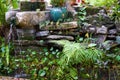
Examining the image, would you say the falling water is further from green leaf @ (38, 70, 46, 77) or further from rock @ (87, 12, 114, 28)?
rock @ (87, 12, 114, 28)

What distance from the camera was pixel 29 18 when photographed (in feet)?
15.7

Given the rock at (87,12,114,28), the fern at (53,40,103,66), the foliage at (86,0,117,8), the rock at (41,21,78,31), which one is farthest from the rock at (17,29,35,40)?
the foliage at (86,0,117,8)

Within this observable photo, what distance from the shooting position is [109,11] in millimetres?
4949

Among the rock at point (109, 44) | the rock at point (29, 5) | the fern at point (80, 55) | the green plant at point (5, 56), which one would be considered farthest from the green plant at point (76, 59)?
the rock at point (29, 5)

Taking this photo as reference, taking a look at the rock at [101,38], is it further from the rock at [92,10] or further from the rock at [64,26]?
the rock at [92,10]

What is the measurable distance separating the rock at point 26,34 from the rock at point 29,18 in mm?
97

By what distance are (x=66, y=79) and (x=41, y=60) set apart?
0.69 metres

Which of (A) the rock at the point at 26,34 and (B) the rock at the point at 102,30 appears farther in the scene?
(A) the rock at the point at 26,34

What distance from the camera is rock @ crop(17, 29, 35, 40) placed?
4.88m

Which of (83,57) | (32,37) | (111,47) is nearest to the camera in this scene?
(83,57)

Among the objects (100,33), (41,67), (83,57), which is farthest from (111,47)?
(41,67)

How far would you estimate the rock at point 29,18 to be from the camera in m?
4.74

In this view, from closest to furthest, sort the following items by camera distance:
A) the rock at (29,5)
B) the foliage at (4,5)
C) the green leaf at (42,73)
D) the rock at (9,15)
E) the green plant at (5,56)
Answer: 1. the foliage at (4,5)
2. the green leaf at (42,73)
3. the green plant at (5,56)
4. the rock at (9,15)
5. the rock at (29,5)

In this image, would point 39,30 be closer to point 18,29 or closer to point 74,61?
point 18,29
